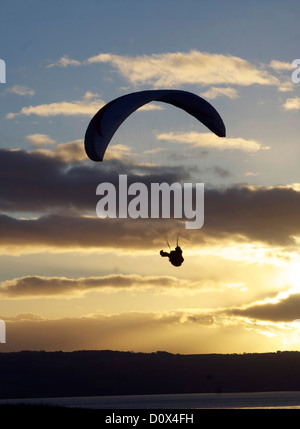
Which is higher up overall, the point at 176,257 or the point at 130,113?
the point at 130,113

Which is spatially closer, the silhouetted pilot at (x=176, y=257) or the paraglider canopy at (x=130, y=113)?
the paraglider canopy at (x=130, y=113)

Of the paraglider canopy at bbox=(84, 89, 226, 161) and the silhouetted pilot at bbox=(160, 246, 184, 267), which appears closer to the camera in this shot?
the paraglider canopy at bbox=(84, 89, 226, 161)

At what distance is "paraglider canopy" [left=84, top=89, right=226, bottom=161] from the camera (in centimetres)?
4438

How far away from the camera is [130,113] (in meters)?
45.7

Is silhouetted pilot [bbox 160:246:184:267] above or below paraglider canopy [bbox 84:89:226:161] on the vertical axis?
below

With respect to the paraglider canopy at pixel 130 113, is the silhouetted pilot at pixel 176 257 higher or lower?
lower

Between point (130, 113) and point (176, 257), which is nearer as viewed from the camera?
point (176, 257)

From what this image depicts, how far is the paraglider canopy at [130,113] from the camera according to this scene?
4438 cm
